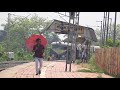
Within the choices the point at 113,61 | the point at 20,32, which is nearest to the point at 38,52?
the point at 113,61

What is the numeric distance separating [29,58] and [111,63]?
23.0m

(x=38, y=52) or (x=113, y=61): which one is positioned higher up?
(x=38, y=52)

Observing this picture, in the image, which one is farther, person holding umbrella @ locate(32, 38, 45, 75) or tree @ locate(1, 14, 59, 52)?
tree @ locate(1, 14, 59, 52)

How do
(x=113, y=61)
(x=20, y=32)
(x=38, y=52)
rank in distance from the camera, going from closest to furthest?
(x=38, y=52) → (x=113, y=61) → (x=20, y=32)

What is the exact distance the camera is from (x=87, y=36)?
2384 cm

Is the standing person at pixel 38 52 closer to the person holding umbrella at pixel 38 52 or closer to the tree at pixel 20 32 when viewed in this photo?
the person holding umbrella at pixel 38 52

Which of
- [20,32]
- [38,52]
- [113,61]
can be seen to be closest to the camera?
[38,52]

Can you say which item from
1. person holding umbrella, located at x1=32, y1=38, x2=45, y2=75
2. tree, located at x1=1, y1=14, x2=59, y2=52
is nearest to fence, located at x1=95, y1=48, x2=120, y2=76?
person holding umbrella, located at x1=32, y1=38, x2=45, y2=75

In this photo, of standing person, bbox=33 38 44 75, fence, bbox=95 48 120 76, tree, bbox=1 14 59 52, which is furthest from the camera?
tree, bbox=1 14 59 52

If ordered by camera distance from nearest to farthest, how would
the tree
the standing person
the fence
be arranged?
the standing person < the fence < the tree

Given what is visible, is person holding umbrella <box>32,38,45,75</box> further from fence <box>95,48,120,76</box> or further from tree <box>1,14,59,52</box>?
tree <box>1,14,59,52</box>

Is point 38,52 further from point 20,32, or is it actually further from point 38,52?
point 20,32
